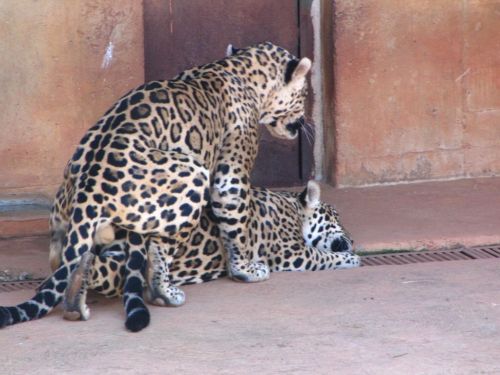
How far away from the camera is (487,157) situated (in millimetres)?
9414

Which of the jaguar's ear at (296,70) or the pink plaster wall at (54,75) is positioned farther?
the pink plaster wall at (54,75)

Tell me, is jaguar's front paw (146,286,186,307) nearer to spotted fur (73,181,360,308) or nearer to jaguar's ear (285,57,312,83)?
spotted fur (73,181,360,308)

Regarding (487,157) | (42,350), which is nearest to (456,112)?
(487,157)

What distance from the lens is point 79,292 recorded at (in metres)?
5.94

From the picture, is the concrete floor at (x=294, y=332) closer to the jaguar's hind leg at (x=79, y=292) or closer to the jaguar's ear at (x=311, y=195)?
the jaguar's hind leg at (x=79, y=292)

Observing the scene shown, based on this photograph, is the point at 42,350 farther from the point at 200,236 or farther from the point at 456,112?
A: the point at 456,112

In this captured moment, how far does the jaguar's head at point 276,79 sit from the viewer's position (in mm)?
7480

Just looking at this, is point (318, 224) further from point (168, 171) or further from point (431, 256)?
point (168, 171)

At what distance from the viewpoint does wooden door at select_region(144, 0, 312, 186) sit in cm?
869

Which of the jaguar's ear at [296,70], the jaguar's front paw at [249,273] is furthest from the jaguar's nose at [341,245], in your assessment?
the jaguar's ear at [296,70]

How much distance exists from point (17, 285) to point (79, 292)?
48.2 inches

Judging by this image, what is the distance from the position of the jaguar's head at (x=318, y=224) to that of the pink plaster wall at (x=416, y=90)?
1.39m

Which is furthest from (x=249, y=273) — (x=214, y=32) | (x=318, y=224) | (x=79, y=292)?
(x=214, y=32)

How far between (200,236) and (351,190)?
2429mm
